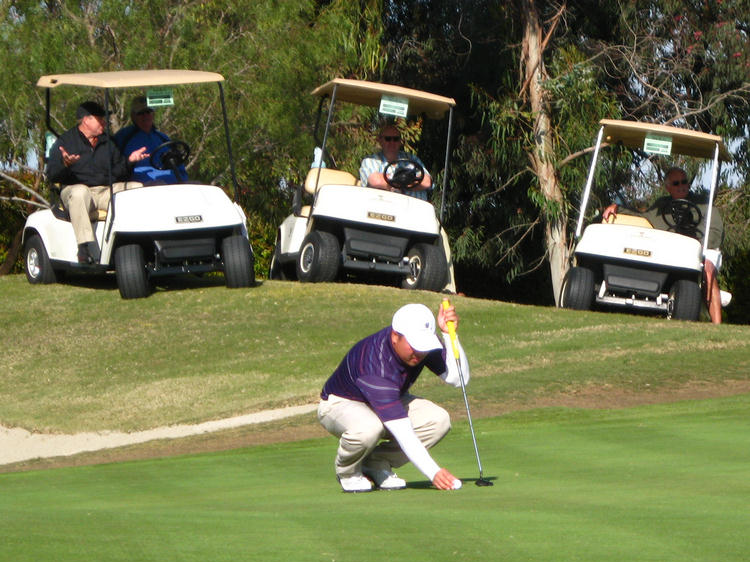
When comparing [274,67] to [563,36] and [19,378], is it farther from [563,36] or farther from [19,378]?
[19,378]

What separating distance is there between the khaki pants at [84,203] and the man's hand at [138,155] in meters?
0.28

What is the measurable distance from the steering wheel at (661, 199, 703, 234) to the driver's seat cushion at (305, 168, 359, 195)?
3.48m

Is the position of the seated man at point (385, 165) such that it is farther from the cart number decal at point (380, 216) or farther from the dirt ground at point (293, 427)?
the dirt ground at point (293, 427)

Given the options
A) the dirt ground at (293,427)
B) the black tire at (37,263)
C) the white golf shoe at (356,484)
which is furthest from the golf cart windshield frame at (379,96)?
the white golf shoe at (356,484)

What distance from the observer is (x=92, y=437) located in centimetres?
1039

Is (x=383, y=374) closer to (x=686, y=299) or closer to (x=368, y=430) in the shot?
(x=368, y=430)

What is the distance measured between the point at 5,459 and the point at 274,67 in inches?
400

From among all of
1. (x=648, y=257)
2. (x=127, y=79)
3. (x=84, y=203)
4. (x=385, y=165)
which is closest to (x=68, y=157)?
(x=84, y=203)

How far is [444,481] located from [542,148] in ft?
47.0

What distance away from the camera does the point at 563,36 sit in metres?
21.3

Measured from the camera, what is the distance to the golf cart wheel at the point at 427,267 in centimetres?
1537

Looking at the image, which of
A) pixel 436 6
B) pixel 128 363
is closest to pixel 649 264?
pixel 128 363

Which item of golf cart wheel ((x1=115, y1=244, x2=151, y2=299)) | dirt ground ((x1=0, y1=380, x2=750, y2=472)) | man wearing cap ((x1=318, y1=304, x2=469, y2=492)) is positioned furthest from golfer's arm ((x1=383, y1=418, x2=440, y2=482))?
golf cart wheel ((x1=115, y1=244, x2=151, y2=299))

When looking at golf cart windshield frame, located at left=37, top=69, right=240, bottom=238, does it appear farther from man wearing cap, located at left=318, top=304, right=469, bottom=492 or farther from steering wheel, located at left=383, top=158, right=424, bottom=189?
man wearing cap, located at left=318, top=304, right=469, bottom=492
